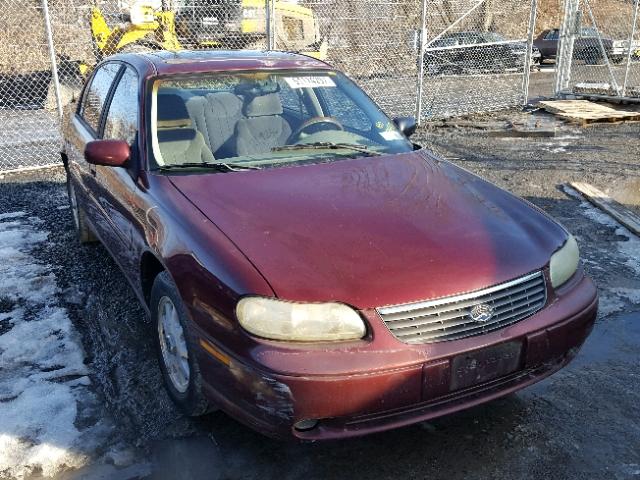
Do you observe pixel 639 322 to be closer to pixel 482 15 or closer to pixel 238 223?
pixel 238 223

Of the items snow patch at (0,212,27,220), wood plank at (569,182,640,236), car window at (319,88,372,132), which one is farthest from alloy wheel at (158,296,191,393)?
wood plank at (569,182,640,236)

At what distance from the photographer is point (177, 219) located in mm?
3020

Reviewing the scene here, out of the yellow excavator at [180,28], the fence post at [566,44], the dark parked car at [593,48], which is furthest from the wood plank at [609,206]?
the dark parked car at [593,48]

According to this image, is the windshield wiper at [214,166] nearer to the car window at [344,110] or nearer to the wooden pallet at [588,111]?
the car window at [344,110]

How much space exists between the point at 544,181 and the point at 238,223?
5.41 m

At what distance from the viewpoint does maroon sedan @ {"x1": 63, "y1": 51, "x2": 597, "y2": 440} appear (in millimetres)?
2479

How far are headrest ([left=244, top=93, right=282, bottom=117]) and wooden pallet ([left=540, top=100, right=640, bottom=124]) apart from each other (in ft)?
27.5

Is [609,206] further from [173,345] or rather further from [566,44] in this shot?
[566,44]

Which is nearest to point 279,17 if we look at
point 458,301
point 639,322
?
point 639,322

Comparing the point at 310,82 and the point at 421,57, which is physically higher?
the point at 310,82

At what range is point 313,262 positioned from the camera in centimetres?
266

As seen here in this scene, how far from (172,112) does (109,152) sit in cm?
44

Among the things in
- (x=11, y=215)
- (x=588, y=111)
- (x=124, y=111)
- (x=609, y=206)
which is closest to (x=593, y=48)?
(x=588, y=111)

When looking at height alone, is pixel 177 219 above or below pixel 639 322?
above
